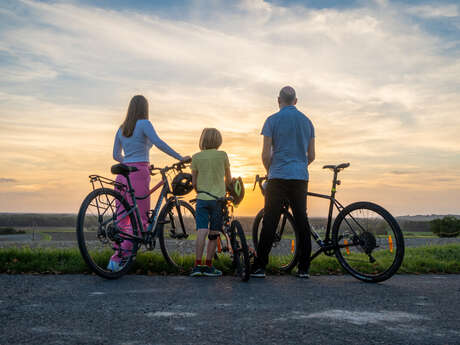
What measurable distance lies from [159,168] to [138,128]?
68cm

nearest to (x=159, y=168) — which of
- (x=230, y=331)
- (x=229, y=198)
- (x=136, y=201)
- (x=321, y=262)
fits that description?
(x=136, y=201)

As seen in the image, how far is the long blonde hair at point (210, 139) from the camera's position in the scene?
6086mm

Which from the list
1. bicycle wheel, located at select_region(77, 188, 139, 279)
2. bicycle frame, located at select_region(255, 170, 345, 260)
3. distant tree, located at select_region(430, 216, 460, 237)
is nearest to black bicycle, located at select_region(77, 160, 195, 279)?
bicycle wheel, located at select_region(77, 188, 139, 279)

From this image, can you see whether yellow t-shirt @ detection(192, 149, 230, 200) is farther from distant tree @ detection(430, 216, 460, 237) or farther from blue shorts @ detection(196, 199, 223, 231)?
distant tree @ detection(430, 216, 460, 237)

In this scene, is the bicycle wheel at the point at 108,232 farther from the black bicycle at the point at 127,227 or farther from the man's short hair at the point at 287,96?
the man's short hair at the point at 287,96

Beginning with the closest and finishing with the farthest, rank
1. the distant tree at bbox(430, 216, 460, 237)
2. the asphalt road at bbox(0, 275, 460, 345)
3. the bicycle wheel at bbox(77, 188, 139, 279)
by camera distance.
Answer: the asphalt road at bbox(0, 275, 460, 345) < the bicycle wheel at bbox(77, 188, 139, 279) < the distant tree at bbox(430, 216, 460, 237)

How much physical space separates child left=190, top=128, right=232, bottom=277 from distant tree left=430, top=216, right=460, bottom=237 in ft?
113

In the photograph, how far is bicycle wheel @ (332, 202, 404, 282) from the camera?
5.78m

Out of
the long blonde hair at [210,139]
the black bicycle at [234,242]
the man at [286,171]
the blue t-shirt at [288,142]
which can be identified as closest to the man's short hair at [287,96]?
the man at [286,171]

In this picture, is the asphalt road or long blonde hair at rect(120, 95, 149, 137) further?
long blonde hair at rect(120, 95, 149, 137)

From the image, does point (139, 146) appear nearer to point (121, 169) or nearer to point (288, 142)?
point (121, 169)

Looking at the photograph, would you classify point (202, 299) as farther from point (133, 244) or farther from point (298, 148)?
point (298, 148)

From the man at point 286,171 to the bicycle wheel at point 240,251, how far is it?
367 mm

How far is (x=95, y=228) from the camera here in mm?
5672
